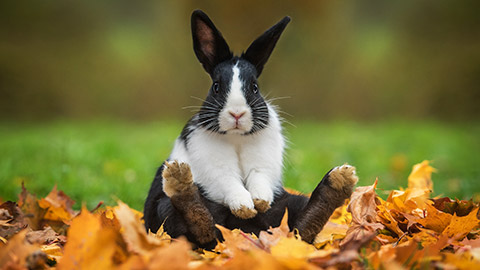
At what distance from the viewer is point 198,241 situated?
2076 millimetres

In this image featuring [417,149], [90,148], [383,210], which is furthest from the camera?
[417,149]

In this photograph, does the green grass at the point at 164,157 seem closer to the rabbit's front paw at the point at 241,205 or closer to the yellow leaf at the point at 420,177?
the yellow leaf at the point at 420,177

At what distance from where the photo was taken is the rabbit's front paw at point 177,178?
1965mm

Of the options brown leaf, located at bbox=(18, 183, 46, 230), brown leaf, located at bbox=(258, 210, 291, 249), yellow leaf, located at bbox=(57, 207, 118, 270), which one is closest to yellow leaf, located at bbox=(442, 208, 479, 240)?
brown leaf, located at bbox=(258, 210, 291, 249)

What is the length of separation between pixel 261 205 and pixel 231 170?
0.73ft

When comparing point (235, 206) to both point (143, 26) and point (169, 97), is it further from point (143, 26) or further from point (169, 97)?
point (143, 26)

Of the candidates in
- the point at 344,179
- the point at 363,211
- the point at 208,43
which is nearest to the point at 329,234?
the point at 363,211

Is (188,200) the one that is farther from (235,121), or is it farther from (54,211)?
(54,211)

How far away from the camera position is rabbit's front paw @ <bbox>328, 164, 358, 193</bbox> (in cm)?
205

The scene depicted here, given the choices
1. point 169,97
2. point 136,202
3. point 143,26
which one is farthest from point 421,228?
point 143,26

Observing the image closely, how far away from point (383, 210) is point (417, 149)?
14.5 ft

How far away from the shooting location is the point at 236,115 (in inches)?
83.6

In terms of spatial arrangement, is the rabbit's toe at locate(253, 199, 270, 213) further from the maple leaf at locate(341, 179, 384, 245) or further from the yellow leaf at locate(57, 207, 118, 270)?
the yellow leaf at locate(57, 207, 118, 270)

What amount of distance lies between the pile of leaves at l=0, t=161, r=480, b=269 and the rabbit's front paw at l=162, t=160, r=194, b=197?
0.65ft
